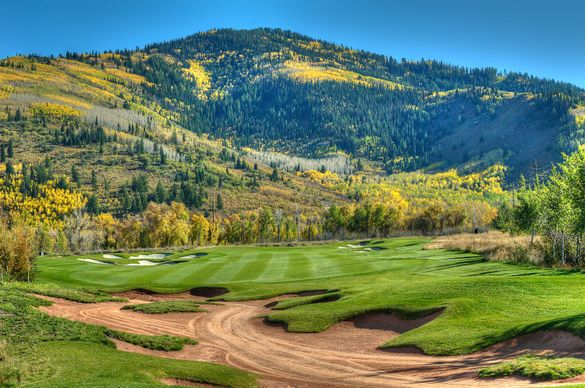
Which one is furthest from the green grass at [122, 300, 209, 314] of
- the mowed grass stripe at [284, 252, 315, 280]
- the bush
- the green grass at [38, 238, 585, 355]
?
the bush

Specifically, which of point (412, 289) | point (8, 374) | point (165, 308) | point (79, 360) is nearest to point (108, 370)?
point (79, 360)

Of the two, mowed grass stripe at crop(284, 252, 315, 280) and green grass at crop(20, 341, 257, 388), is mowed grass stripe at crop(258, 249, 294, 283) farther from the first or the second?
green grass at crop(20, 341, 257, 388)

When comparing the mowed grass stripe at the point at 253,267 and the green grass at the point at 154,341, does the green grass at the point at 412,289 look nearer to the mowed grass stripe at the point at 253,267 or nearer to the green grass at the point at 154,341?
the mowed grass stripe at the point at 253,267

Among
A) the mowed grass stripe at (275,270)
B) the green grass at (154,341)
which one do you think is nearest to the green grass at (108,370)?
the green grass at (154,341)

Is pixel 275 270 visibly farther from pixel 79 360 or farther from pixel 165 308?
pixel 79 360

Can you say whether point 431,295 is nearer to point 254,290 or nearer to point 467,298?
point 467,298

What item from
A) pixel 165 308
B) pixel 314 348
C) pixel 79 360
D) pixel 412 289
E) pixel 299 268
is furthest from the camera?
pixel 299 268

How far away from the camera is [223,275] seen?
5791cm

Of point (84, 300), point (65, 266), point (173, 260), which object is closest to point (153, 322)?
point (84, 300)

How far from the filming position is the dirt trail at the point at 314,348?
20.3 meters

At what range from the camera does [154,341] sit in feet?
89.8

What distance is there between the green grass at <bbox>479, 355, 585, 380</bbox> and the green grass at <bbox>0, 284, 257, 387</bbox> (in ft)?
31.8

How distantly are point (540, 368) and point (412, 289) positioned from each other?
17.1 m

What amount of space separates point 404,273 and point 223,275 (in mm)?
20923
